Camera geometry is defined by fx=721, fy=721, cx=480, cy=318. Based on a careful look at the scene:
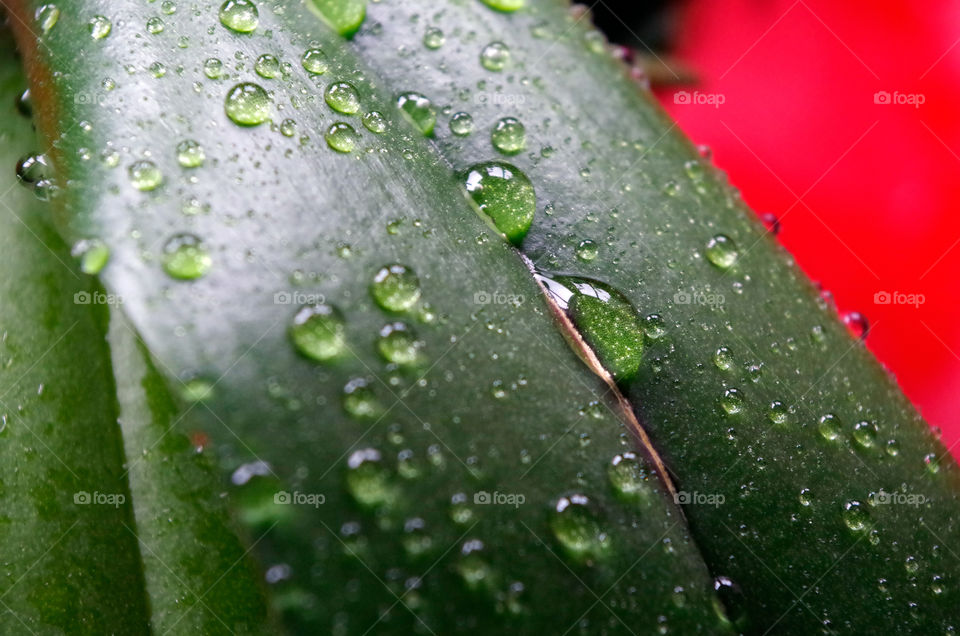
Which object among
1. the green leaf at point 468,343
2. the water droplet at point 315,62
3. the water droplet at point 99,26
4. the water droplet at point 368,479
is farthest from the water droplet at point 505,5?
the water droplet at point 368,479

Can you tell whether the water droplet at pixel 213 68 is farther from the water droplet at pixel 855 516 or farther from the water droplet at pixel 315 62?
the water droplet at pixel 855 516

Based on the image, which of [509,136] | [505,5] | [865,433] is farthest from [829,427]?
[505,5]

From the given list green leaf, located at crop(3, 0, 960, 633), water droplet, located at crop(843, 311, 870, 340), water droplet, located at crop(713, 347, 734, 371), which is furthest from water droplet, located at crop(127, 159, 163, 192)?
water droplet, located at crop(843, 311, 870, 340)

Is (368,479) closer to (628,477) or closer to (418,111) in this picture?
(628,477)

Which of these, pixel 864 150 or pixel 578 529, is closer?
pixel 578 529

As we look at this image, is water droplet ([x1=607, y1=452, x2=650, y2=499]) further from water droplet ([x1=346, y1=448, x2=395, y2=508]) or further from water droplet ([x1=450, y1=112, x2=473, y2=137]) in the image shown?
water droplet ([x1=450, y1=112, x2=473, y2=137])

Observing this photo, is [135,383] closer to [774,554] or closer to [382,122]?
[382,122]
